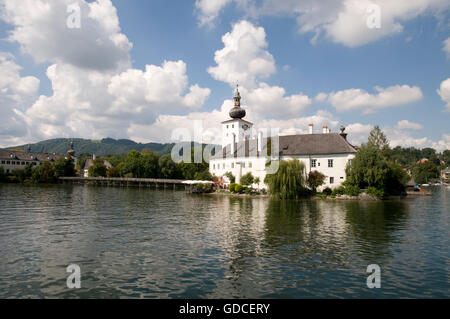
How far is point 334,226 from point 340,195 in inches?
989

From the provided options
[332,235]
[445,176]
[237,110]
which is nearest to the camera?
[332,235]

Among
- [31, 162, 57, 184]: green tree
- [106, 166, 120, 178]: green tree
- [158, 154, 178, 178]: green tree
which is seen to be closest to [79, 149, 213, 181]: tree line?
[158, 154, 178, 178]: green tree

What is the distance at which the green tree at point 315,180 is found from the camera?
45.1 metres

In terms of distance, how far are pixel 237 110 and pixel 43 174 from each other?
65.2 meters

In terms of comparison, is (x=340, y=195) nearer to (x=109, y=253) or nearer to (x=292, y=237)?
(x=292, y=237)

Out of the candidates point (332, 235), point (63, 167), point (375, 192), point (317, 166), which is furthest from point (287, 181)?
point (63, 167)

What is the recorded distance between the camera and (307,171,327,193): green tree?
45.1 metres

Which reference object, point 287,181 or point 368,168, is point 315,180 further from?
point 368,168

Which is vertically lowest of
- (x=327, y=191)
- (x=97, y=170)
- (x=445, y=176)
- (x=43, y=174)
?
(x=327, y=191)

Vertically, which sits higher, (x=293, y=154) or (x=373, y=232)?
(x=293, y=154)

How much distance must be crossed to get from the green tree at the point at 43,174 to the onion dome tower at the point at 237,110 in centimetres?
6324

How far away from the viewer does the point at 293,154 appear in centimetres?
4941

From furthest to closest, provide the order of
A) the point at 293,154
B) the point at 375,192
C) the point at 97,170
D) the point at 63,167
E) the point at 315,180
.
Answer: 1. the point at 97,170
2. the point at 63,167
3. the point at 293,154
4. the point at 315,180
5. the point at 375,192
